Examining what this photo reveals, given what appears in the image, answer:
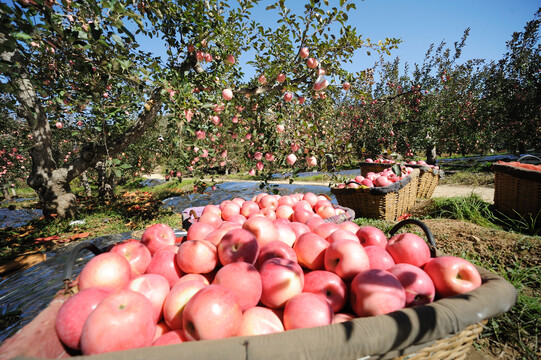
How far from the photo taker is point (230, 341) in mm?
702

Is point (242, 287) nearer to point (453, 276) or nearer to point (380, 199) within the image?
point (453, 276)

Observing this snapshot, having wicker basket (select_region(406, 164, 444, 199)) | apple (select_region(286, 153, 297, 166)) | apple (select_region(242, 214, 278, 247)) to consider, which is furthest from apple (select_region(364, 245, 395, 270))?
wicker basket (select_region(406, 164, 444, 199))

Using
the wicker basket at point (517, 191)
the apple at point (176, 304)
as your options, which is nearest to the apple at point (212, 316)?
the apple at point (176, 304)

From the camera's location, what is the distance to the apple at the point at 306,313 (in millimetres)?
1014

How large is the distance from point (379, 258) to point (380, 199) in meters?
3.16

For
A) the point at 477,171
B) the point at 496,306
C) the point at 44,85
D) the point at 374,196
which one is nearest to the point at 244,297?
the point at 496,306

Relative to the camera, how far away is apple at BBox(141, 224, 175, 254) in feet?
5.57

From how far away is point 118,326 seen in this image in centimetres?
89

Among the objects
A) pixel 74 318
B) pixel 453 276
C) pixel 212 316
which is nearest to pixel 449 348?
pixel 453 276

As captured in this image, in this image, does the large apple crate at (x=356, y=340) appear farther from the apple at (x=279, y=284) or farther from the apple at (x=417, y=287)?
the apple at (x=279, y=284)

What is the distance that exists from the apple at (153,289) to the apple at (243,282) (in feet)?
1.02

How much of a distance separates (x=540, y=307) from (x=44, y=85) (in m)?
7.32

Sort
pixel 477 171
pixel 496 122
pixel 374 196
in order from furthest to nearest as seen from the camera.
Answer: pixel 496 122 < pixel 477 171 < pixel 374 196

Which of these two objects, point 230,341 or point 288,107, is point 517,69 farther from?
point 230,341
